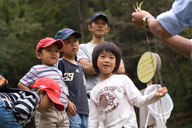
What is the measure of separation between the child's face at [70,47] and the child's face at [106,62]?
1.45 ft

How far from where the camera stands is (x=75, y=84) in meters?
3.83

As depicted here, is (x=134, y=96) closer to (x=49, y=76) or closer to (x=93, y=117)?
(x=93, y=117)

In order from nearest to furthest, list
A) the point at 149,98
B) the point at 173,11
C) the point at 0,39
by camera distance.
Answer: the point at 173,11
the point at 149,98
the point at 0,39

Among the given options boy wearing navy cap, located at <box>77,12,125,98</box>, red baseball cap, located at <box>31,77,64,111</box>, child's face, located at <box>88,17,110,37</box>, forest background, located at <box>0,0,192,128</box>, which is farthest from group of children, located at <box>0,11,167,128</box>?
forest background, located at <box>0,0,192,128</box>

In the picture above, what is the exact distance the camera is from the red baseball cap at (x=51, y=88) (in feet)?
10.7

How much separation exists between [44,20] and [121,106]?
1937 centimetres

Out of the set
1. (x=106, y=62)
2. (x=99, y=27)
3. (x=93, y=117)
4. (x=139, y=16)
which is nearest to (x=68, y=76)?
(x=106, y=62)

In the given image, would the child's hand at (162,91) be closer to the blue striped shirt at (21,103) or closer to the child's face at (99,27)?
the blue striped shirt at (21,103)

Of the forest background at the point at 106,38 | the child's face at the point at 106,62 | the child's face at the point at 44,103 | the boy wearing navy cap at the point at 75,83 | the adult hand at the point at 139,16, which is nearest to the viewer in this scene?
the adult hand at the point at 139,16

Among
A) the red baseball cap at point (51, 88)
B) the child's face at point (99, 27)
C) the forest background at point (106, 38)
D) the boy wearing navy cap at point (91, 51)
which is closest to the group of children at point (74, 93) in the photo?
the red baseball cap at point (51, 88)

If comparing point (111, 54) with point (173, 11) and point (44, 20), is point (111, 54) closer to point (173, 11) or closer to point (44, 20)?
point (173, 11)

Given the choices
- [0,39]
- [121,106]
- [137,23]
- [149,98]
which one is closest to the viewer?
[137,23]

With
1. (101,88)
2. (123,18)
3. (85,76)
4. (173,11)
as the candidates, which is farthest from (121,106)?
(123,18)

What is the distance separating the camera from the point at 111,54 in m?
3.69
